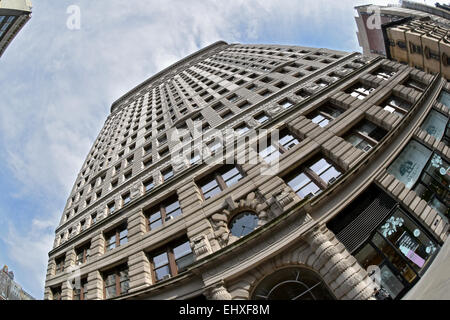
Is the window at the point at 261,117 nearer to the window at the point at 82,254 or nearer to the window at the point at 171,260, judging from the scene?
the window at the point at 171,260

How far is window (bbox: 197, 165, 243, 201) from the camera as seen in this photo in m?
17.3

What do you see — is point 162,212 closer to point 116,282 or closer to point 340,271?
point 116,282

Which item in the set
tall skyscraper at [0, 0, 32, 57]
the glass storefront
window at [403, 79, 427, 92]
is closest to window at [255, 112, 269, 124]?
window at [403, 79, 427, 92]

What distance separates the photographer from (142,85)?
79812 millimetres

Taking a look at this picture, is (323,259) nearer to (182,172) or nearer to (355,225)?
(355,225)

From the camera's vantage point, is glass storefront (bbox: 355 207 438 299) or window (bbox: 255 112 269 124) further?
window (bbox: 255 112 269 124)

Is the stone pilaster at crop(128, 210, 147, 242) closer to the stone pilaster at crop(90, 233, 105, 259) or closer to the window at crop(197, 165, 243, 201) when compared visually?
the stone pilaster at crop(90, 233, 105, 259)

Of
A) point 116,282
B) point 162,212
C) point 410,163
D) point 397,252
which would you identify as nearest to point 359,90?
point 410,163

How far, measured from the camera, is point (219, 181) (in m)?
17.7

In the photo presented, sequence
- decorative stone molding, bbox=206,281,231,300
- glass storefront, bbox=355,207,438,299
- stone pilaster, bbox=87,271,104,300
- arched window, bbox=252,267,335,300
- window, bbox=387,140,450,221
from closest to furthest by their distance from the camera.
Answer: glass storefront, bbox=355,207,438,299, arched window, bbox=252,267,335,300, decorative stone molding, bbox=206,281,231,300, window, bbox=387,140,450,221, stone pilaster, bbox=87,271,104,300

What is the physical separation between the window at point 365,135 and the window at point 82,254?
67.9ft

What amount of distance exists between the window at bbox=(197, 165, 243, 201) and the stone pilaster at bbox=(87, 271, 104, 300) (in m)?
8.60

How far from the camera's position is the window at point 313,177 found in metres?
14.7
